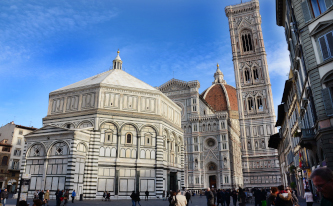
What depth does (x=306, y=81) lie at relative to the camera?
16.4m

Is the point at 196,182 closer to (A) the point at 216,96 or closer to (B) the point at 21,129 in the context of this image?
(B) the point at 21,129

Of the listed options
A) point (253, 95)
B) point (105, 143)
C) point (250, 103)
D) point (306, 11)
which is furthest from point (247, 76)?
point (306, 11)

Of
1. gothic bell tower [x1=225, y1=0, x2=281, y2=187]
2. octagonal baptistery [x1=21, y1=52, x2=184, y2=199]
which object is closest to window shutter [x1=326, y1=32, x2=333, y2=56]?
octagonal baptistery [x1=21, y1=52, x2=184, y2=199]

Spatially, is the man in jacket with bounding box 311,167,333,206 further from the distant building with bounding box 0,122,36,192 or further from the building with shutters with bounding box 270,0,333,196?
the distant building with bounding box 0,122,36,192

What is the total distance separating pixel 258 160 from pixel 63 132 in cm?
4155

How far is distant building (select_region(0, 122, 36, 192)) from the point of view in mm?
44406

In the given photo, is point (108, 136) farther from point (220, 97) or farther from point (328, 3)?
point (220, 97)

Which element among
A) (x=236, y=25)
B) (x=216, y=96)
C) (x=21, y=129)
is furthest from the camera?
(x=216, y=96)

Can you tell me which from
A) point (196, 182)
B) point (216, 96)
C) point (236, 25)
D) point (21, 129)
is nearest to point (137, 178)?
point (196, 182)

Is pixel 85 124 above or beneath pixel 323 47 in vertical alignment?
beneath

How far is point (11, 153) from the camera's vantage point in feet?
153

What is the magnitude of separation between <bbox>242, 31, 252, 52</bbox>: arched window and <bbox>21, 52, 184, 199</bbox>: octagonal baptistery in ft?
124

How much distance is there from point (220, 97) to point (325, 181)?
8641 centimetres

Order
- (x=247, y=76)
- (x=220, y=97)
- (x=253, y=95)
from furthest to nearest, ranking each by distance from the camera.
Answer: (x=220, y=97) < (x=247, y=76) < (x=253, y=95)
